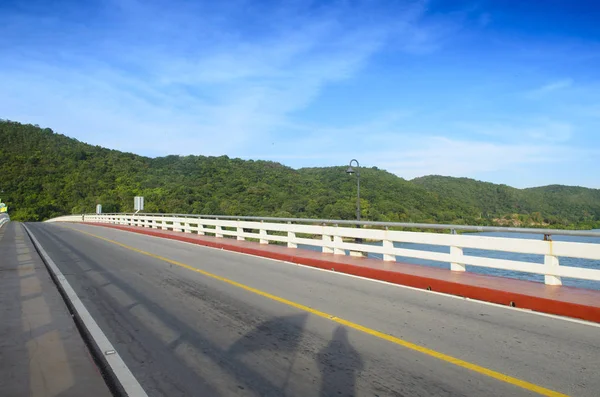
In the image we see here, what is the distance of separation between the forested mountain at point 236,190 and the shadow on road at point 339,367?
25.9 m

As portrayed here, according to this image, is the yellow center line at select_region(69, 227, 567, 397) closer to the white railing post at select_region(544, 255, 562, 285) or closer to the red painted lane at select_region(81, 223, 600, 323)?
the red painted lane at select_region(81, 223, 600, 323)

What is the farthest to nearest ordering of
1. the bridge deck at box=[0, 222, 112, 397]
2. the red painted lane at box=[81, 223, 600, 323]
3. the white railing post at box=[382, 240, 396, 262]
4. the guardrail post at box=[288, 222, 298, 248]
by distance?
the guardrail post at box=[288, 222, 298, 248] → the white railing post at box=[382, 240, 396, 262] → the red painted lane at box=[81, 223, 600, 323] → the bridge deck at box=[0, 222, 112, 397]

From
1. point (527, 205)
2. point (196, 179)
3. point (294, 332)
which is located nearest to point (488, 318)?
point (294, 332)

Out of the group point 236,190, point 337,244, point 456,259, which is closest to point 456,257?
point 456,259

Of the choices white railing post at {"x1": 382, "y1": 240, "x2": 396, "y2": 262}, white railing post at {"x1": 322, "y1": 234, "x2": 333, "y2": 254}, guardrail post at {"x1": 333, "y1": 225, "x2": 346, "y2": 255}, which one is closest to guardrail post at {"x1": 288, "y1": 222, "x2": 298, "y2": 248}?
white railing post at {"x1": 322, "y1": 234, "x2": 333, "y2": 254}

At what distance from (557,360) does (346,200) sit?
48.4 m

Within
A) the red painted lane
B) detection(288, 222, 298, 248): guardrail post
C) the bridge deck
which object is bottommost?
the bridge deck

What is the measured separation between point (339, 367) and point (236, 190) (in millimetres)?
63946

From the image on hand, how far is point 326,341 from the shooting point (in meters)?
5.70

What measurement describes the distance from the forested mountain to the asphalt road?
77.4ft

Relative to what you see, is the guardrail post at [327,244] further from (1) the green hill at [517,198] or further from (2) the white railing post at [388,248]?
(1) the green hill at [517,198]

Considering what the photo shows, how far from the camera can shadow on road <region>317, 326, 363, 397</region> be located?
4.17 m

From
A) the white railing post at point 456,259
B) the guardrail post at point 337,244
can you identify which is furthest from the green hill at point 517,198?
the white railing post at point 456,259

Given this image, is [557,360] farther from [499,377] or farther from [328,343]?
[328,343]
